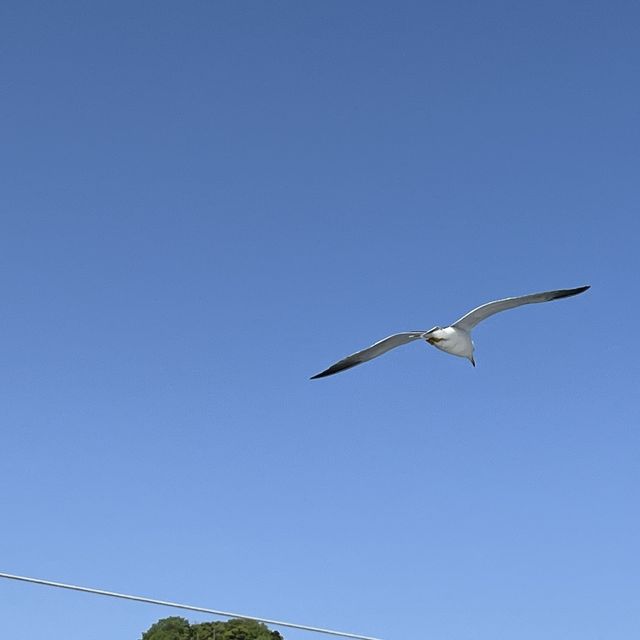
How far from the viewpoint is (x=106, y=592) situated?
5.23m

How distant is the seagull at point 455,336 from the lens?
12.0m

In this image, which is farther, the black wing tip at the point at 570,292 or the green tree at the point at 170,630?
the black wing tip at the point at 570,292

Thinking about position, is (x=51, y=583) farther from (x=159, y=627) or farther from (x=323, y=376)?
(x=323, y=376)

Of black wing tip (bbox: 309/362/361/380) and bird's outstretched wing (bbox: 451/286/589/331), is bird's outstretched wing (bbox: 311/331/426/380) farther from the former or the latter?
bird's outstretched wing (bbox: 451/286/589/331)

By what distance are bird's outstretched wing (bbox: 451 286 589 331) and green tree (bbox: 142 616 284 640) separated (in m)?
6.85

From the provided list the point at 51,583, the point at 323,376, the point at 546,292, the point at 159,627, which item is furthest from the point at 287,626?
the point at 546,292

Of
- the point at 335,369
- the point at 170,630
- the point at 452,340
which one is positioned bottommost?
the point at 170,630

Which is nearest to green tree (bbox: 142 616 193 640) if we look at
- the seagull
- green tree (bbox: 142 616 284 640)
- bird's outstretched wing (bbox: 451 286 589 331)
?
green tree (bbox: 142 616 284 640)

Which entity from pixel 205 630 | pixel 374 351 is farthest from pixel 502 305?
pixel 205 630

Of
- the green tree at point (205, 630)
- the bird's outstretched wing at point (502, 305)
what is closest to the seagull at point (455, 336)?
the bird's outstretched wing at point (502, 305)

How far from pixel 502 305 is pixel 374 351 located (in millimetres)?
1772

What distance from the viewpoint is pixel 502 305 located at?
12719 mm

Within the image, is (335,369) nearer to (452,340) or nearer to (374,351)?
(374,351)

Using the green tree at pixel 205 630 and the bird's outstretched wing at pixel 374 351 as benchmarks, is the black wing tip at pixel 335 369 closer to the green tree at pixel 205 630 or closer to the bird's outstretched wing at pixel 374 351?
the bird's outstretched wing at pixel 374 351
